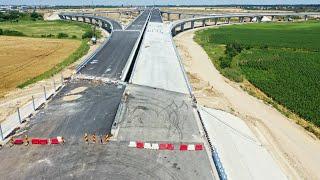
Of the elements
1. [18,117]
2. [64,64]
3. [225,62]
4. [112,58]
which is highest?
[112,58]

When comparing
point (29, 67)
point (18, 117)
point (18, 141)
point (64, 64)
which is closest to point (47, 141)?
point (18, 141)

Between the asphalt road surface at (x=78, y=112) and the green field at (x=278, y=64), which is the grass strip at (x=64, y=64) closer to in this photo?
the asphalt road surface at (x=78, y=112)

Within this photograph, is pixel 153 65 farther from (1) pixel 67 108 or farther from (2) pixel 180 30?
(2) pixel 180 30

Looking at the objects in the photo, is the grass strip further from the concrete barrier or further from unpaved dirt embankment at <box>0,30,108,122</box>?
the concrete barrier

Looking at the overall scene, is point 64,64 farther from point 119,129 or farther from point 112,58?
point 119,129

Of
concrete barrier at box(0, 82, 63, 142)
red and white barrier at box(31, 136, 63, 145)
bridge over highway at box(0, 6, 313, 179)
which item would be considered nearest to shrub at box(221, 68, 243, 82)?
bridge over highway at box(0, 6, 313, 179)

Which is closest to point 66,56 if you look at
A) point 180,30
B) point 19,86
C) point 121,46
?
point 121,46

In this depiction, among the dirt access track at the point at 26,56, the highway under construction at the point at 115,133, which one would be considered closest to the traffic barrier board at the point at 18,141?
→ the highway under construction at the point at 115,133
